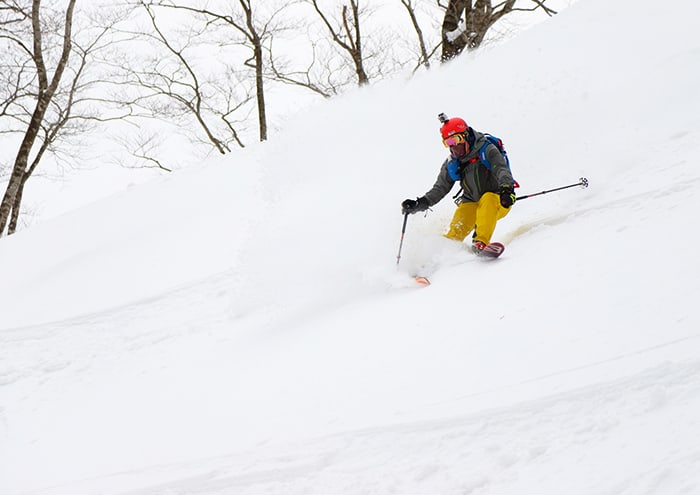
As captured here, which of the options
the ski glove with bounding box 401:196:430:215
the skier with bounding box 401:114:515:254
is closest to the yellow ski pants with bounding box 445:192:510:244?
the skier with bounding box 401:114:515:254

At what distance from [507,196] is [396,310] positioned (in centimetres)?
136

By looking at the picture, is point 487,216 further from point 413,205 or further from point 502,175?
point 413,205

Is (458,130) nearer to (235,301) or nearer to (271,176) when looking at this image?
(235,301)

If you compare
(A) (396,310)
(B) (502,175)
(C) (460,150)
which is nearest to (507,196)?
(B) (502,175)

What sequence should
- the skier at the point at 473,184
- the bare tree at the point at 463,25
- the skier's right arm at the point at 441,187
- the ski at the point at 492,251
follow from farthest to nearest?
the bare tree at the point at 463,25 → the skier's right arm at the point at 441,187 → the skier at the point at 473,184 → the ski at the point at 492,251

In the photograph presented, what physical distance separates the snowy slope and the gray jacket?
52 centimetres

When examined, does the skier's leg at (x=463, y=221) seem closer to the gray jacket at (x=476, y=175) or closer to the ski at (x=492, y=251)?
the gray jacket at (x=476, y=175)

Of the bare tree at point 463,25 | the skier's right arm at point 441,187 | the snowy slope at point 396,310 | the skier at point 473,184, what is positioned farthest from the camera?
the bare tree at point 463,25

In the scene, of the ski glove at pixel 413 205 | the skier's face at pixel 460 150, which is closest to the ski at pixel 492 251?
the ski glove at pixel 413 205

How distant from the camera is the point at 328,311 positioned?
471 cm

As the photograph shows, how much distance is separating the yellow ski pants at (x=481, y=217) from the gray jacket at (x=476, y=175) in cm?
8

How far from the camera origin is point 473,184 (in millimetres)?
4781

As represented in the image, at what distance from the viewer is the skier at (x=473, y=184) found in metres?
4.51

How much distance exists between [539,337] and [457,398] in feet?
2.13
